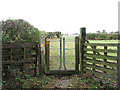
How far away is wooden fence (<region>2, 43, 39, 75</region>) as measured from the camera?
203 inches

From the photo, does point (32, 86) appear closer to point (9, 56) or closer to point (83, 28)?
point (9, 56)

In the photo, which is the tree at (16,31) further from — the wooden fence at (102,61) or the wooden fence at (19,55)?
the wooden fence at (102,61)

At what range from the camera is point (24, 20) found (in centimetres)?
604

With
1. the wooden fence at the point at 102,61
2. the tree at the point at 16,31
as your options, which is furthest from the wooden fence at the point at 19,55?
the wooden fence at the point at 102,61

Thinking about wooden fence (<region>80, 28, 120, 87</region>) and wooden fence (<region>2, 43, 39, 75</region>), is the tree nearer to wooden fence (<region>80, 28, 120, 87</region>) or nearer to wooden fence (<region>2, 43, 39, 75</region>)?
wooden fence (<region>2, 43, 39, 75</region>)

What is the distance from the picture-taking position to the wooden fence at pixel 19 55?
516 centimetres

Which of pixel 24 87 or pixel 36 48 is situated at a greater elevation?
pixel 36 48

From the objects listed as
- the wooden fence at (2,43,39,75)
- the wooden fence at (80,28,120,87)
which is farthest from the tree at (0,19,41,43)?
the wooden fence at (80,28,120,87)

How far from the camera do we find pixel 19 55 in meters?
5.35

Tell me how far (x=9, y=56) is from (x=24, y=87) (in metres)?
1.53

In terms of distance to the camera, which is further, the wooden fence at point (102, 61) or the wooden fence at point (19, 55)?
the wooden fence at point (19, 55)

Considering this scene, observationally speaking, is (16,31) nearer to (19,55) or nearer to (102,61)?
(19,55)

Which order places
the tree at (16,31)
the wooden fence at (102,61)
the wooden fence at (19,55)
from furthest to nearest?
the tree at (16,31) → the wooden fence at (19,55) → the wooden fence at (102,61)

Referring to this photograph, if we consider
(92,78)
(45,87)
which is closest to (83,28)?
(92,78)
